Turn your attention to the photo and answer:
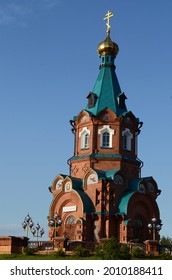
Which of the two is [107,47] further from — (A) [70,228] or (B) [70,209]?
(A) [70,228]

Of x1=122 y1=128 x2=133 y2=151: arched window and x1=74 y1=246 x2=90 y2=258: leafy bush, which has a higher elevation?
x1=122 y1=128 x2=133 y2=151: arched window

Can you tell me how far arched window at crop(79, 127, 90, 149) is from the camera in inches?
1805

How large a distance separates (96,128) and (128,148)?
12.2 ft

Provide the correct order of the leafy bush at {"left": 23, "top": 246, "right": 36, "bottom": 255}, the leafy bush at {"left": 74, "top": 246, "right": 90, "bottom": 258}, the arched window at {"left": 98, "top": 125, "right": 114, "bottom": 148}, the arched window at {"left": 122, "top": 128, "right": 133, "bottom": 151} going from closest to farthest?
the leafy bush at {"left": 74, "top": 246, "right": 90, "bottom": 258} → the leafy bush at {"left": 23, "top": 246, "right": 36, "bottom": 255} → the arched window at {"left": 98, "top": 125, "right": 114, "bottom": 148} → the arched window at {"left": 122, "top": 128, "right": 133, "bottom": 151}

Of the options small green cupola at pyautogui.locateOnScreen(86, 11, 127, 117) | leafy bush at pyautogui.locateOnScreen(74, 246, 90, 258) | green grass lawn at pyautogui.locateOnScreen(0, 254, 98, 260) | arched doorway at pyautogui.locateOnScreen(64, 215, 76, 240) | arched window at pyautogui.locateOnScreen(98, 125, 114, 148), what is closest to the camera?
green grass lawn at pyautogui.locateOnScreen(0, 254, 98, 260)

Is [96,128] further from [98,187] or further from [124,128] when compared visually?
[98,187]

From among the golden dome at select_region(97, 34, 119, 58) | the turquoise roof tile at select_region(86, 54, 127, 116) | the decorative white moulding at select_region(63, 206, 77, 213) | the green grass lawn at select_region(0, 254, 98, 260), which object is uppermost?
the golden dome at select_region(97, 34, 119, 58)

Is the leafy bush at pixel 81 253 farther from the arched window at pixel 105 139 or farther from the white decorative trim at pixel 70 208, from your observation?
the arched window at pixel 105 139

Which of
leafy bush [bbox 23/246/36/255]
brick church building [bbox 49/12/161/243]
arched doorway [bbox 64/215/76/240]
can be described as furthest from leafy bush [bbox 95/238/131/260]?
arched doorway [bbox 64/215/76/240]

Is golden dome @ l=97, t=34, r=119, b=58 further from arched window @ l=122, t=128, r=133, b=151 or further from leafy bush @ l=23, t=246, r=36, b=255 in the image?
leafy bush @ l=23, t=246, r=36, b=255

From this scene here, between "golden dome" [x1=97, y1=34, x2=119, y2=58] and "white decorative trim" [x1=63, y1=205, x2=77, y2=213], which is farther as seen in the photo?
"golden dome" [x1=97, y1=34, x2=119, y2=58]
